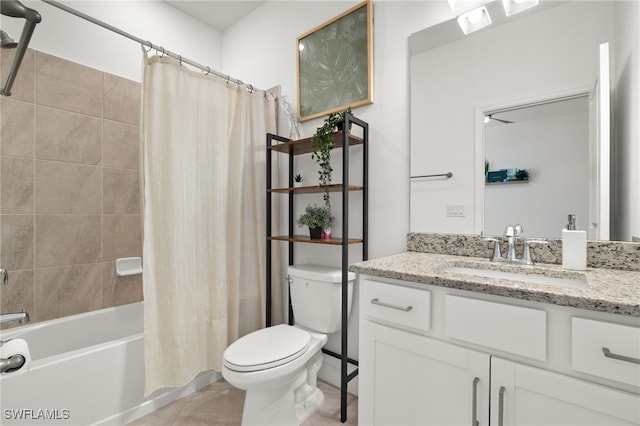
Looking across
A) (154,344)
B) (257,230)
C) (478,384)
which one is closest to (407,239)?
(478,384)

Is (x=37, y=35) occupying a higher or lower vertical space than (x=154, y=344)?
higher

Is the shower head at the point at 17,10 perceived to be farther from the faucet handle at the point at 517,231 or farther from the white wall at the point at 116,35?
the faucet handle at the point at 517,231

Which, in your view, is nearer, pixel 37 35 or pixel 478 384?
pixel 478 384

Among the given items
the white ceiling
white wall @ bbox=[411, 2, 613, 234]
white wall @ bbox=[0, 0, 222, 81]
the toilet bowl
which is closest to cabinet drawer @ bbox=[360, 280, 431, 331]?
the toilet bowl

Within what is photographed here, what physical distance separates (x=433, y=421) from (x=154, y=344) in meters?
1.36

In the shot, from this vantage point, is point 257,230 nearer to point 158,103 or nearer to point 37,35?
point 158,103

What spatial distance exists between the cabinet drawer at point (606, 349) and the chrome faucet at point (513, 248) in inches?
21.6

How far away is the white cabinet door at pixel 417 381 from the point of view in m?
0.95

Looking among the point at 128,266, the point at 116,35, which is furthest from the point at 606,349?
the point at 116,35

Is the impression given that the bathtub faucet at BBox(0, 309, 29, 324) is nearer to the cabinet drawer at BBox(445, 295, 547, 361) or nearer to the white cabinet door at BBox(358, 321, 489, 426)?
the white cabinet door at BBox(358, 321, 489, 426)

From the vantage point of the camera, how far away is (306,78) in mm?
2139

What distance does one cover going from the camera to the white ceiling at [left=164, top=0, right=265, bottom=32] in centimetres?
242

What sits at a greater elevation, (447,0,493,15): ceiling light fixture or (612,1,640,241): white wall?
(447,0,493,15): ceiling light fixture

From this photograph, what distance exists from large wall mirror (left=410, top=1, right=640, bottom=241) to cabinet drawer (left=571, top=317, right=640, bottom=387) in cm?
57
